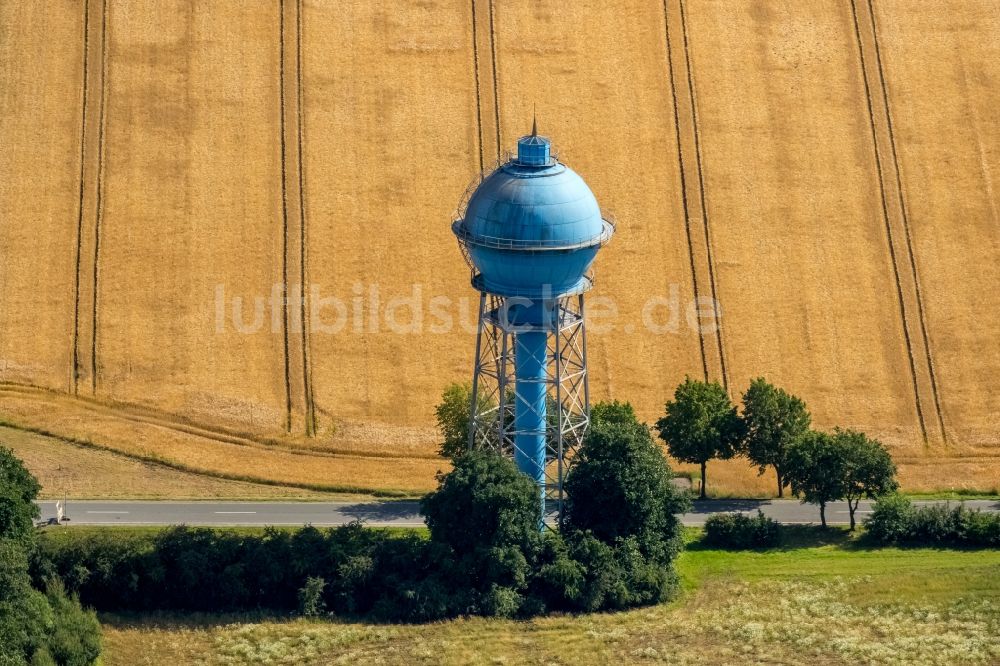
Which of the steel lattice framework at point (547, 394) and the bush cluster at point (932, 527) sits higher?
the steel lattice framework at point (547, 394)

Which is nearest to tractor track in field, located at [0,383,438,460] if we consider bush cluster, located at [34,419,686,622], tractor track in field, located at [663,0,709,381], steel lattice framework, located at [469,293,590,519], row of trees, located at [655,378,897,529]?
steel lattice framework, located at [469,293,590,519]

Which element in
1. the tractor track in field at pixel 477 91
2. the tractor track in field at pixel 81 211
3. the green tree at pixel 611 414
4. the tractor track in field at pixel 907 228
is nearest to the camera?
the green tree at pixel 611 414

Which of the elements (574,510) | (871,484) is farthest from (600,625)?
(871,484)

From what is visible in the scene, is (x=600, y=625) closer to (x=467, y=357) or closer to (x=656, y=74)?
(x=467, y=357)

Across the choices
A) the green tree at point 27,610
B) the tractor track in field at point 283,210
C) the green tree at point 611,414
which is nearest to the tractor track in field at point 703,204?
the green tree at point 611,414

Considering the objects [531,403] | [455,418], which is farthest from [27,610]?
[455,418]

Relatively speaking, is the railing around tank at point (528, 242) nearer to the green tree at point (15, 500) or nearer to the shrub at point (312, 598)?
the shrub at point (312, 598)
